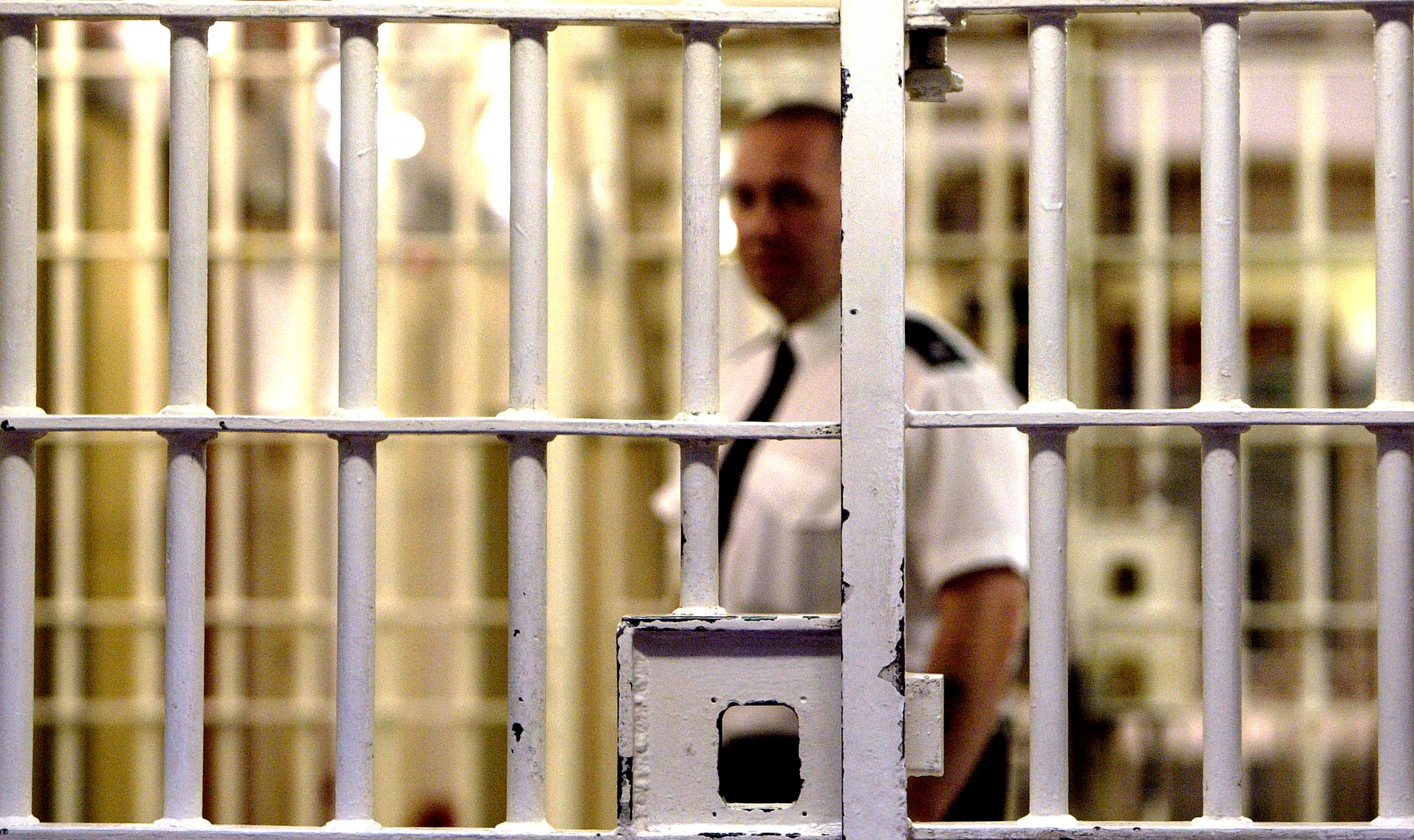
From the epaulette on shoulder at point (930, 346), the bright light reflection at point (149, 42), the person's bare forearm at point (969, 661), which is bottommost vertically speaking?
the person's bare forearm at point (969, 661)

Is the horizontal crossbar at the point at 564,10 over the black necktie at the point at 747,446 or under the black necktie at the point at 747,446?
over

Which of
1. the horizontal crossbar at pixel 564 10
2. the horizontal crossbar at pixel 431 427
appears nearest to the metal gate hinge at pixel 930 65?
the horizontal crossbar at pixel 564 10

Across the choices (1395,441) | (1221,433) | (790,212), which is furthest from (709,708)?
(790,212)

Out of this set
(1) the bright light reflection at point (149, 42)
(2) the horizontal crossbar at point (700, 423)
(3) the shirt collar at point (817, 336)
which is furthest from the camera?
(1) the bright light reflection at point (149, 42)

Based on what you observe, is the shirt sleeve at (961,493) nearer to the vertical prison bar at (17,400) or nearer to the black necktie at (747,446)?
the black necktie at (747,446)

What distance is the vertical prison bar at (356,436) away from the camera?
2.89ft

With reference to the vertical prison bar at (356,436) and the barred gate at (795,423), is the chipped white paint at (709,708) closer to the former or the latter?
the barred gate at (795,423)

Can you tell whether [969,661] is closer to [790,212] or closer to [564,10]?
[790,212]

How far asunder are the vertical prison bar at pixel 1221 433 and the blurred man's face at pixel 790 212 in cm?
79

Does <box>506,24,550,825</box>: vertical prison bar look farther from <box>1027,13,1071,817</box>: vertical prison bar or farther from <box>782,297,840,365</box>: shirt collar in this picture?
<box>782,297,840,365</box>: shirt collar

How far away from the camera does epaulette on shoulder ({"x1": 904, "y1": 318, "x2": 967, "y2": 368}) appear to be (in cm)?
162

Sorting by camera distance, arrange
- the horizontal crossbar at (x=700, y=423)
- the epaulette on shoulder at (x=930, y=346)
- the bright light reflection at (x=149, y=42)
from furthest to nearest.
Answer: the bright light reflection at (x=149, y=42) → the epaulette on shoulder at (x=930, y=346) → the horizontal crossbar at (x=700, y=423)

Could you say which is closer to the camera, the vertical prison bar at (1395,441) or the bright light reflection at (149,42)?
the vertical prison bar at (1395,441)

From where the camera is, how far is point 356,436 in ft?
2.87
